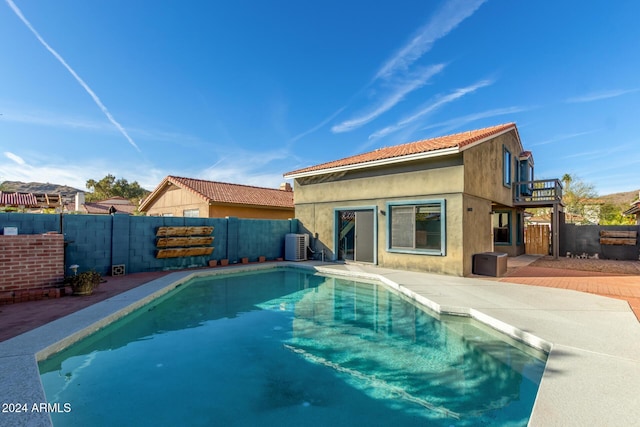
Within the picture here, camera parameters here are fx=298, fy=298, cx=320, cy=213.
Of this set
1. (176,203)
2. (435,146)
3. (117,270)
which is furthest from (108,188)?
(435,146)

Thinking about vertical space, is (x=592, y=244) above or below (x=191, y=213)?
below

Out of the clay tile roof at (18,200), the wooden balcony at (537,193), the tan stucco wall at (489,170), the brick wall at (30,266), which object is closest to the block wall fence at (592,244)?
the wooden balcony at (537,193)

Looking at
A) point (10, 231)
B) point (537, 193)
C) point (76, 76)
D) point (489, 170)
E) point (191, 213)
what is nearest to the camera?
point (10, 231)

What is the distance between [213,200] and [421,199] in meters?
11.6

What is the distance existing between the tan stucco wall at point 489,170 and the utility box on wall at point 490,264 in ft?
7.54

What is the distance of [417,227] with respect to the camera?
449 inches

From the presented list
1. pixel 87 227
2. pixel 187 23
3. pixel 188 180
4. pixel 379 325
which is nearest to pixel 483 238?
pixel 379 325

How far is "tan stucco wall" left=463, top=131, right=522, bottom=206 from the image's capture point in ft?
35.4

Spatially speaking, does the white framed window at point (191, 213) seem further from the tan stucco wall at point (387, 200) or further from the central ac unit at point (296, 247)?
the central ac unit at point (296, 247)

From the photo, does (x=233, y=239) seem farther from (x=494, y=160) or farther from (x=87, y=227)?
(x=494, y=160)

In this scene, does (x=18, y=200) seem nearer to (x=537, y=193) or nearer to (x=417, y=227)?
(x=417, y=227)

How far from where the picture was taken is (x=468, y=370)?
13.6 feet

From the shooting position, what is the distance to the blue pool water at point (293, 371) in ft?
10.4

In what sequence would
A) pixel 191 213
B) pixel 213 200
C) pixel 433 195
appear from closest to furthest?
pixel 433 195 → pixel 213 200 → pixel 191 213
